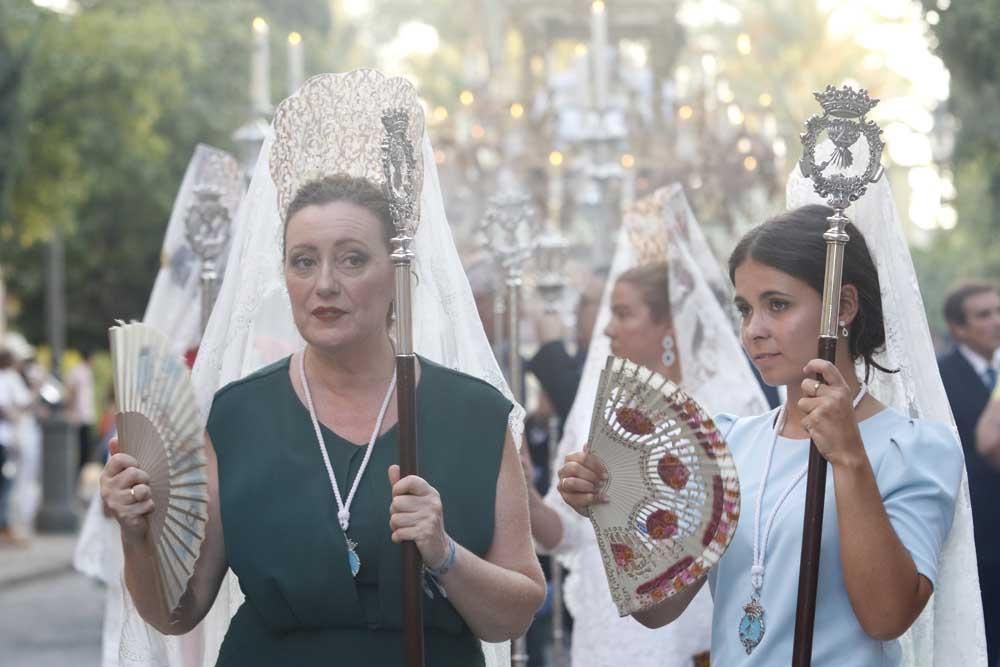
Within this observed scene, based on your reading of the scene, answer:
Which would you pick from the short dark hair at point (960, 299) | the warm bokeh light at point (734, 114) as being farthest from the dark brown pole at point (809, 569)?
the warm bokeh light at point (734, 114)

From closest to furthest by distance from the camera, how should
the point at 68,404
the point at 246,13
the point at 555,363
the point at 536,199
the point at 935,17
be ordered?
the point at 555,363 → the point at 935,17 → the point at 536,199 → the point at 68,404 → the point at 246,13

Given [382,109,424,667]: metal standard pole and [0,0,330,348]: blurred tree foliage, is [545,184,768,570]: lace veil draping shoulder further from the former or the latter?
[0,0,330,348]: blurred tree foliage

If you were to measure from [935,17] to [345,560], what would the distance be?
335 inches

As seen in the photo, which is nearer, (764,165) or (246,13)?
(764,165)

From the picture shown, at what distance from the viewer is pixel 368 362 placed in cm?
386

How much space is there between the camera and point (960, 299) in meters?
8.65

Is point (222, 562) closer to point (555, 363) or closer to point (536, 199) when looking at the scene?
point (555, 363)

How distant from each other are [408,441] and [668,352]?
2913 mm

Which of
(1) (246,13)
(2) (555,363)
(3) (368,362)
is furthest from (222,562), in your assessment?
(1) (246,13)

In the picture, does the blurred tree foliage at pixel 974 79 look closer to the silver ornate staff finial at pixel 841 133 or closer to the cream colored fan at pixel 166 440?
the silver ornate staff finial at pixel 841 133

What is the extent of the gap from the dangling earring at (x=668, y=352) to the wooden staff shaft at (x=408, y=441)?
2.84m

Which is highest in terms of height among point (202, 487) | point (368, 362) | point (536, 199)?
point (536, 199)

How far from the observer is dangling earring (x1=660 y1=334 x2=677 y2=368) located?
6332 millimetres

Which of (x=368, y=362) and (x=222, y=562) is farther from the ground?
(x=368, y=362)
